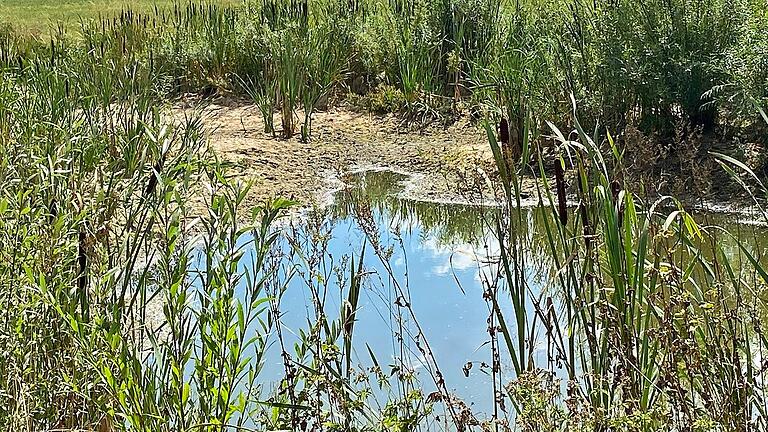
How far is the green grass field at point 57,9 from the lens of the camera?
44.2ft

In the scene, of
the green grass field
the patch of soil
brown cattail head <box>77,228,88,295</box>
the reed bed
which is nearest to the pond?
the reed bed

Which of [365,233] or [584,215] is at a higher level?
[584,215]

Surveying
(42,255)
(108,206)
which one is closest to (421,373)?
(108,206)

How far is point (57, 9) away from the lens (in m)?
15.3

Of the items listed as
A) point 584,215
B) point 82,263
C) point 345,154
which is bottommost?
point 345,154

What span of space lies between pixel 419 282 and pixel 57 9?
1204 centimetres

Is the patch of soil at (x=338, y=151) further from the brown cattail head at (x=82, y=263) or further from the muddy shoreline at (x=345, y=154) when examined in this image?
the brown cattail head at (x=82, y=263)

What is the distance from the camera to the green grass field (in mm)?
13469

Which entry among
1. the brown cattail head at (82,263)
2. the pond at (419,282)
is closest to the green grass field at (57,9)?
the pond at (419,282)

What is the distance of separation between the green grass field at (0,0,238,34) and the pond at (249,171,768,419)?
817cm

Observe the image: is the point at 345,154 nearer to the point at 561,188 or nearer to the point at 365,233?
the point at 365,233

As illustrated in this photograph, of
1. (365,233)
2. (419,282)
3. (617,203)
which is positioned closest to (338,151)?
(419,282)

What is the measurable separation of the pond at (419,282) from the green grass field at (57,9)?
817 cm

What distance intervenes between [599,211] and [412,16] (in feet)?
23.2
